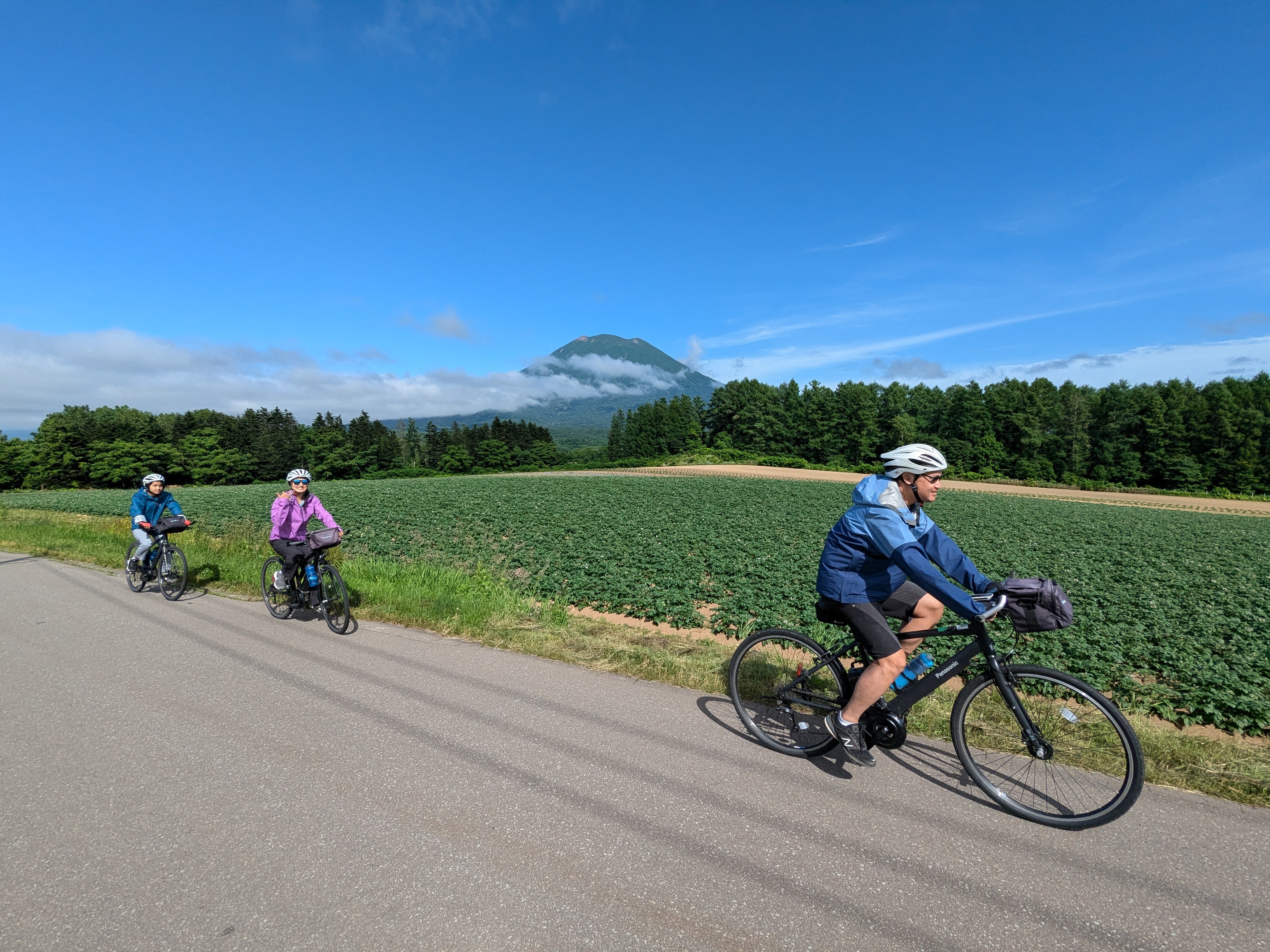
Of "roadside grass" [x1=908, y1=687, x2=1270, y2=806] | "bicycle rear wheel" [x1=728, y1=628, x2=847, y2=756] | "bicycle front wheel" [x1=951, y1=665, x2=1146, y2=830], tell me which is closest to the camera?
"bicycle front wheel" [x1=951, y1=665, x2=1146, y2=830]

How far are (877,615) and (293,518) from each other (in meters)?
Answer: 7.28

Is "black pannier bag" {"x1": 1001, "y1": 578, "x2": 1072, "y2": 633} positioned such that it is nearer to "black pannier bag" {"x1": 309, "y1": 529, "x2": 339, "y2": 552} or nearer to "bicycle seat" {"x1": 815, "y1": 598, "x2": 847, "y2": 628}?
"bicycle seat" {"x1": 815, "y1": 598, "x2": 847, "y2": 628}

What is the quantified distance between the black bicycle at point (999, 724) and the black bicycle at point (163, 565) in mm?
9051

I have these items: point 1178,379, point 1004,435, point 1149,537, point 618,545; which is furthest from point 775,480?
point 1178,379

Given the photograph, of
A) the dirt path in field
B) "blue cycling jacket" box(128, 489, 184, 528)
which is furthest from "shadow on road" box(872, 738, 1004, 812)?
the dirt path in field

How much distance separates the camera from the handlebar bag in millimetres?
8992

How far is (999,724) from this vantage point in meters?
4.14

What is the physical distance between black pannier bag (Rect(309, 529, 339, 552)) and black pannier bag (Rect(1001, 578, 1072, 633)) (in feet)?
22.9

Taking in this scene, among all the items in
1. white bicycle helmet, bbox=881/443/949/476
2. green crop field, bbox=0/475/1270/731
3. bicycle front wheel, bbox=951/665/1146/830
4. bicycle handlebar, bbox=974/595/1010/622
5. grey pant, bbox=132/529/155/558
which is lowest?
green crop field, bbox=0/475/1270/731

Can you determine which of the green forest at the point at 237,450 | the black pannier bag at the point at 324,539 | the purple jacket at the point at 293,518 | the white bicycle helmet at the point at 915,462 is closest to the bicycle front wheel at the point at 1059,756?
the white bicycle helmet at the point at 915,462

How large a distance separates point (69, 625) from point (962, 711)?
1011 centimetres

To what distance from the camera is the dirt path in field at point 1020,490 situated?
40312mm

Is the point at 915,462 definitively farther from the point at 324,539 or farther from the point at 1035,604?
the point at 324,539

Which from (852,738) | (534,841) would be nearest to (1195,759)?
(852,738)
